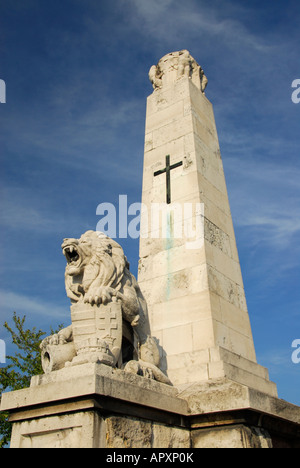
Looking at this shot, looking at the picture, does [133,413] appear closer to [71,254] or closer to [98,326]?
[98,326]

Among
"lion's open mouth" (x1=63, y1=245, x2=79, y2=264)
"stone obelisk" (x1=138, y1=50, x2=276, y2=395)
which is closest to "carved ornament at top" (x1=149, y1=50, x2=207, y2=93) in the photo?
"stone obelisk" (x1=138, y1=50, x2=276, y2=395)

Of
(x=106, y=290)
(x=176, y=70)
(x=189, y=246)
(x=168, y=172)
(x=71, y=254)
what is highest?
(x=176, y=70)

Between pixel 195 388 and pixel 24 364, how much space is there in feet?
35.1

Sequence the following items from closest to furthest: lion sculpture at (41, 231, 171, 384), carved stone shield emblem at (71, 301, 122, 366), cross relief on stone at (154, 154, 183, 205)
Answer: carved stone shield emblem at (71, 301, 122, 366), lion sculpture at (41, 231, 171, 384), cross relief on stone at (154, 154, 183, 205)

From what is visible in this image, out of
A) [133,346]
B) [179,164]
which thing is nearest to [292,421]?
[133,346]

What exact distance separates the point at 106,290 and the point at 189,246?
2.45 m

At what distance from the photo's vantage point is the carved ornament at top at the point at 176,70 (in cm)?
1048

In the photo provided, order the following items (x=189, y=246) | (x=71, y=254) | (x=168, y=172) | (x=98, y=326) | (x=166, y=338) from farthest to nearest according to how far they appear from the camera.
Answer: (x=168, y=172) < (x=189, y=246) < (x=166, y=338) < (x=71, y=254) < (x=98, y=326)

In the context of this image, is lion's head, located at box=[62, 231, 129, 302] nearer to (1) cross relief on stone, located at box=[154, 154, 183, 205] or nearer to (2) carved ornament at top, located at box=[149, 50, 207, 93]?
(1) cross relief on stone, located at box=[154, 154, 183, 205]

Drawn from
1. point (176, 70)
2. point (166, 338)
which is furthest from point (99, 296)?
point (176, 70)

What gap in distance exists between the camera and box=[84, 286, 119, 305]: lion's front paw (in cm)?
579

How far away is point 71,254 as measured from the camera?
6430mm
